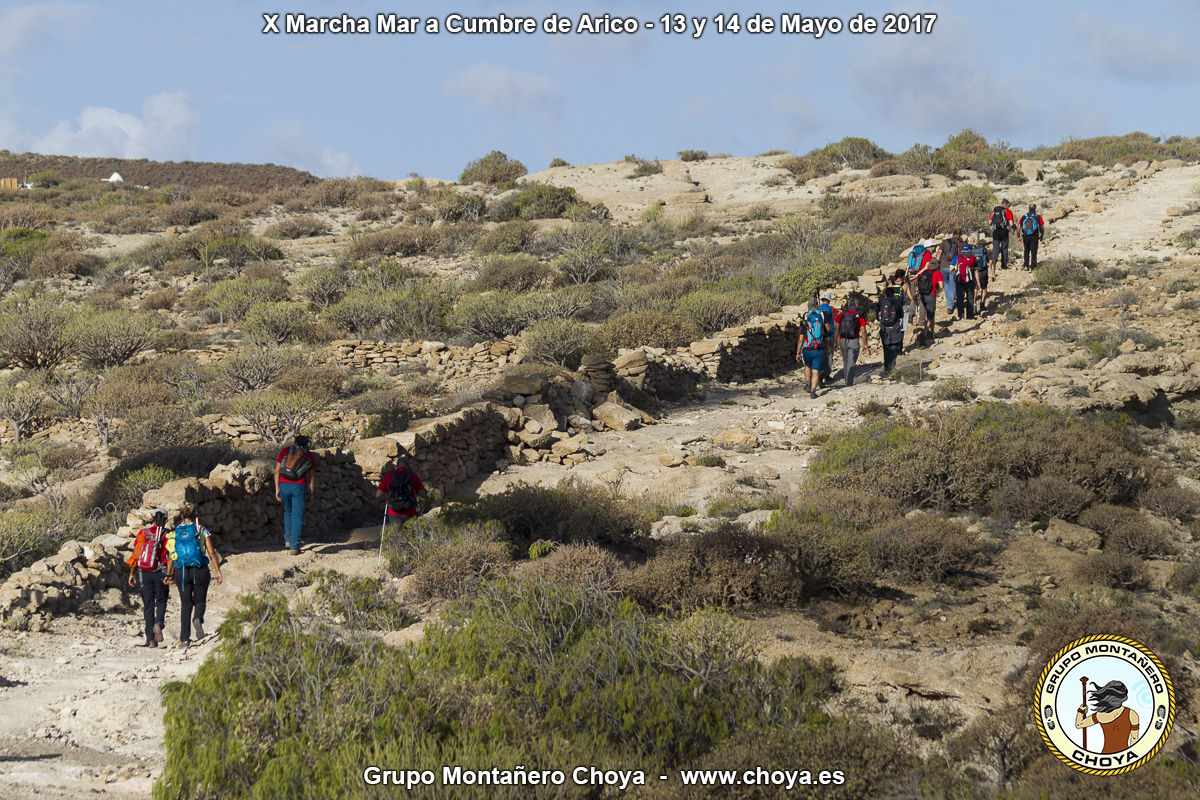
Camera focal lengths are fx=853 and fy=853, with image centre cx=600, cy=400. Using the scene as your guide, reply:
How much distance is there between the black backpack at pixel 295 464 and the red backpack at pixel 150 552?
186cm

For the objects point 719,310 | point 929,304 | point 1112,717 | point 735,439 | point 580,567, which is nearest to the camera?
point 1112,717

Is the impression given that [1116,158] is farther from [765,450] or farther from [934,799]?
[934,799]

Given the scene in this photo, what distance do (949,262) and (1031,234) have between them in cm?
283

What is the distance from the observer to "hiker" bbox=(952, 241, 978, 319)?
1756 cm

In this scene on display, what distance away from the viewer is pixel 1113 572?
749 cm

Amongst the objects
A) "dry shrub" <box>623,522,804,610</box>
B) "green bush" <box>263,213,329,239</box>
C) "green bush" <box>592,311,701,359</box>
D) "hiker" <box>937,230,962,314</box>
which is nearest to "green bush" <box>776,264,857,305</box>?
"hiker" <box>937,230,962,314</box>

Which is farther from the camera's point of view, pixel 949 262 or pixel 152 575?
pixel 949 262

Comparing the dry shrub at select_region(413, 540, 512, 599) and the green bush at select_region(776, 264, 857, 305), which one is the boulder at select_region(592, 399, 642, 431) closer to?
the dry shrub at select_region(413, 540, 512, 599)

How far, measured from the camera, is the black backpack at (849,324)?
15164 millimetres

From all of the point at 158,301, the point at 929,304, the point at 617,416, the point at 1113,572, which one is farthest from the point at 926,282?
the point at 158,301

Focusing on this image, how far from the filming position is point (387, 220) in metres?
35.5

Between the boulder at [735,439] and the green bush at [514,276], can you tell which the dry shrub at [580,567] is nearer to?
the boulder at [735,439]

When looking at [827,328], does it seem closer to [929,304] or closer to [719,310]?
[929,304]

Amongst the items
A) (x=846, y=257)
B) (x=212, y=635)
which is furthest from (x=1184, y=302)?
(x=212, y=635)
